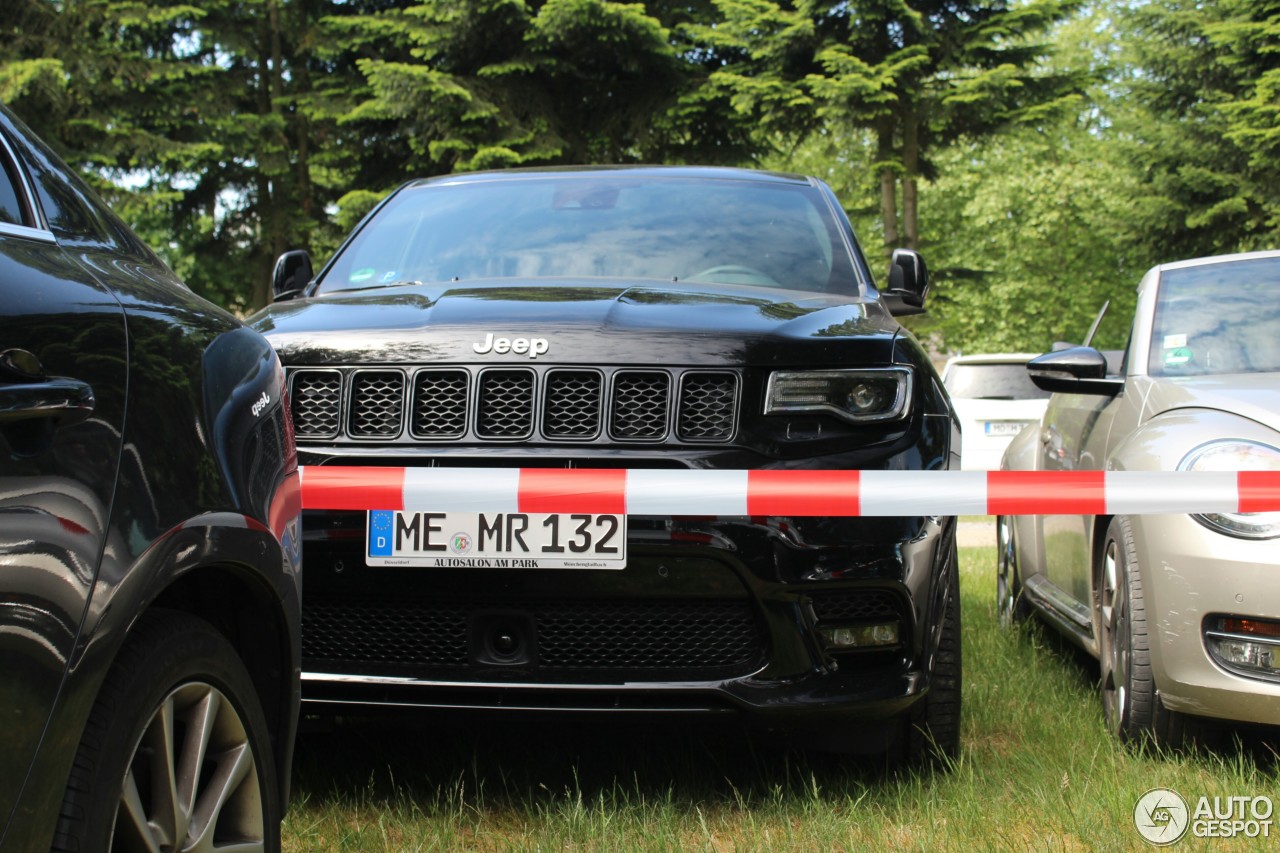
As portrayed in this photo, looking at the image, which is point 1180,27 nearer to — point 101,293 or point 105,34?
point 105,34

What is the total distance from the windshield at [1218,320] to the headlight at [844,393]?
151cm

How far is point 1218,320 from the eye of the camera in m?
Result: 4.72

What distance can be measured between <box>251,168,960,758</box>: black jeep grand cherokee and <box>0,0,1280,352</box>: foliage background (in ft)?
64.6

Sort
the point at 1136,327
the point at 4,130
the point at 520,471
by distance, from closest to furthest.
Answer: the point at 4,130, the point at 520,471, the point at 1136,327

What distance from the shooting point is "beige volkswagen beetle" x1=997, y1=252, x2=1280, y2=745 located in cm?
366

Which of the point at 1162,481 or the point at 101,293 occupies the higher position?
the point at 101,293

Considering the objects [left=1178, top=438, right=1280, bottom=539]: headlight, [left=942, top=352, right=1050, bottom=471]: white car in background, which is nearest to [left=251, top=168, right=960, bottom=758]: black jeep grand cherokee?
[left=1178, top=438, right=1280, bottom=539]: headlight

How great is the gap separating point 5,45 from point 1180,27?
20552 millimetres

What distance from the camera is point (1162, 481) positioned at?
11.4 feet

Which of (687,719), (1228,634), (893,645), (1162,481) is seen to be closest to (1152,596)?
(1228,634)

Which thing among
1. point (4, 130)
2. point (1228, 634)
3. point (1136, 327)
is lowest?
point (1228, 634)

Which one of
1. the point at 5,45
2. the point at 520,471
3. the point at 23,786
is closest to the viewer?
the point at 23,786

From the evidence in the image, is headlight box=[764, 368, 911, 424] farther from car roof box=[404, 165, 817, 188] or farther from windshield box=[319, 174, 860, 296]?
car roof box=[404, 165, 817, 188]

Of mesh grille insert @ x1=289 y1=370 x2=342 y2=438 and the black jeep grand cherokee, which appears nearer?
the black jeep grand cherokee
